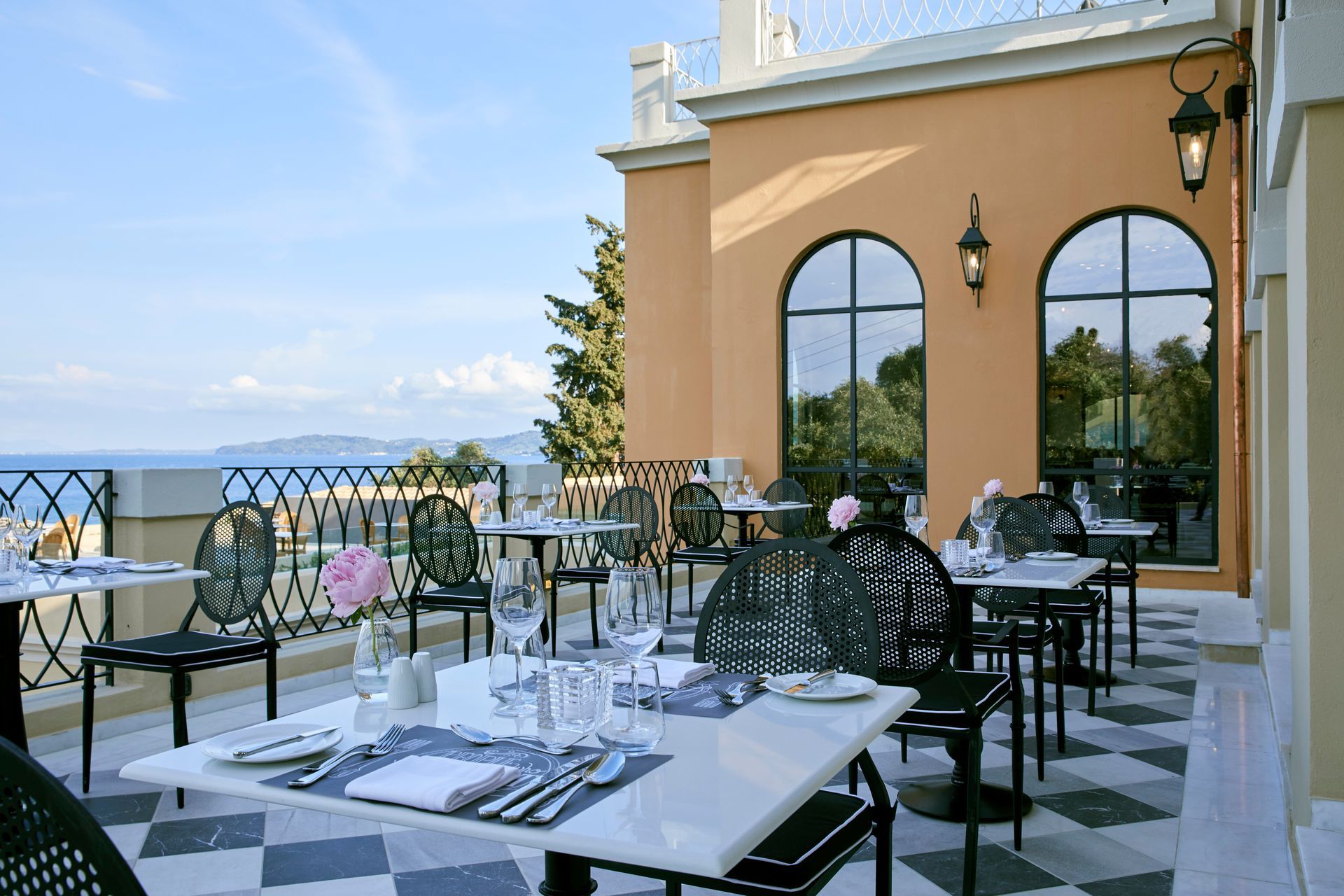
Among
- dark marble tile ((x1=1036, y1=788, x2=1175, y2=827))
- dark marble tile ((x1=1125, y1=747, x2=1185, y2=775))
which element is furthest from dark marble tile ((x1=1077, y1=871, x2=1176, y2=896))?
dark marble tile ((x1=1125, y1=747, x2=1185, y2=775))

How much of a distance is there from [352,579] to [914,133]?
804cm

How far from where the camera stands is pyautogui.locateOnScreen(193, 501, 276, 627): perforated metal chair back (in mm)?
3633

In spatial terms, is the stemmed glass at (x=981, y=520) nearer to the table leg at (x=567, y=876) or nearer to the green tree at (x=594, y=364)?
the table leg at (x=567, y=876)

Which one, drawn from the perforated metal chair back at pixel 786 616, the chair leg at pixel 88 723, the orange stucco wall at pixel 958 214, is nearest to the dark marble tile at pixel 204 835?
the chair leg at pixel 88 723

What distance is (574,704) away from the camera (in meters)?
1.42

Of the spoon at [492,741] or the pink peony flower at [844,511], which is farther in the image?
the pink peony flower at [844,511]

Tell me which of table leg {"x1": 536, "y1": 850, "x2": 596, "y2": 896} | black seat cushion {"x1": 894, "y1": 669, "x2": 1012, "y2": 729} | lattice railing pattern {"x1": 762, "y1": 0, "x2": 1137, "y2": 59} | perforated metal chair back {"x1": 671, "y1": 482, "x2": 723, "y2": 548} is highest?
lattice railing pattern {"x1": 762, "y1": 0, "x2": 1137, "y2": 59}

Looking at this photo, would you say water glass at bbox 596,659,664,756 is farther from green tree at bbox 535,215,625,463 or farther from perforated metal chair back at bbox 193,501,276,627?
green tree at bbox 535,215,625,463

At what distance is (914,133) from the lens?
8.61 metres

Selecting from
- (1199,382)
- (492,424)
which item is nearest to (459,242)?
(492,424)

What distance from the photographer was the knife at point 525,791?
3.71ft

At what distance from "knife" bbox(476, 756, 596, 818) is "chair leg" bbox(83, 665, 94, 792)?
274 cm

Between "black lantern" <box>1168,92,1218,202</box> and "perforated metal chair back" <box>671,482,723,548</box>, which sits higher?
"black lantern" <box>1168,92,1218,202</box>

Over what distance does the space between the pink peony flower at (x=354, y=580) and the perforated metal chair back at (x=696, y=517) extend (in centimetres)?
551
